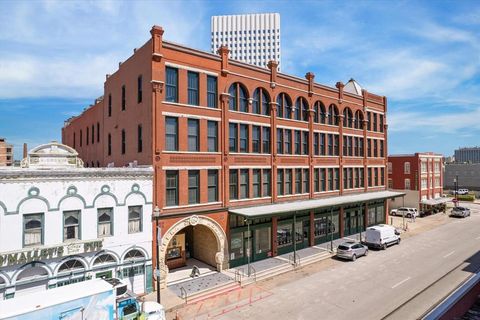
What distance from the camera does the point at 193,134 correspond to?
25.9m

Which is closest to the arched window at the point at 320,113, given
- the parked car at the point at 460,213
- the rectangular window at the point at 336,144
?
the rectangular window at the point at 336,144

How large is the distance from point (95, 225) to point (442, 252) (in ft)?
108

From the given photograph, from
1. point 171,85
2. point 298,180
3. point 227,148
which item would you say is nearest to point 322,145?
point 298,180

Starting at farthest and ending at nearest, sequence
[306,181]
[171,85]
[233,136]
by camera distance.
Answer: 1. [306,181]
2. [233,136]
3. [171,85]

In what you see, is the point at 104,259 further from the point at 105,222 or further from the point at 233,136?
the point at 233,136

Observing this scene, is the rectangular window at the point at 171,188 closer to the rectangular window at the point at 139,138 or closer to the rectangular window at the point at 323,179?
the rectangular window at the point at 139,138

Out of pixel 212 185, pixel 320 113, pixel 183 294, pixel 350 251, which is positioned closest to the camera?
pixel 183 294

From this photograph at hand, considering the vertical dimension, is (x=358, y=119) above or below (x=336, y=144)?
above

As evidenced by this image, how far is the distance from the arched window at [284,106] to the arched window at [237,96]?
15.8ft

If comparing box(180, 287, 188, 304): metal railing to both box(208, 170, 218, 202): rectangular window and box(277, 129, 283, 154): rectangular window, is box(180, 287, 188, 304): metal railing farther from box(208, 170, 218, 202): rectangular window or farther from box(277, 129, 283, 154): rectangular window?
box(277, 129, 283, 154): rectangular window

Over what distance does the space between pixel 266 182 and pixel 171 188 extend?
10.5 m

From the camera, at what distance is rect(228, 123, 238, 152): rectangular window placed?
92.9ft

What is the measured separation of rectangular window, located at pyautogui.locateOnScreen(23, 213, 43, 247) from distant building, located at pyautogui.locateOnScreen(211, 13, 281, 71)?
13040cm

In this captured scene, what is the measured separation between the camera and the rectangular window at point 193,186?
83.6 ft
